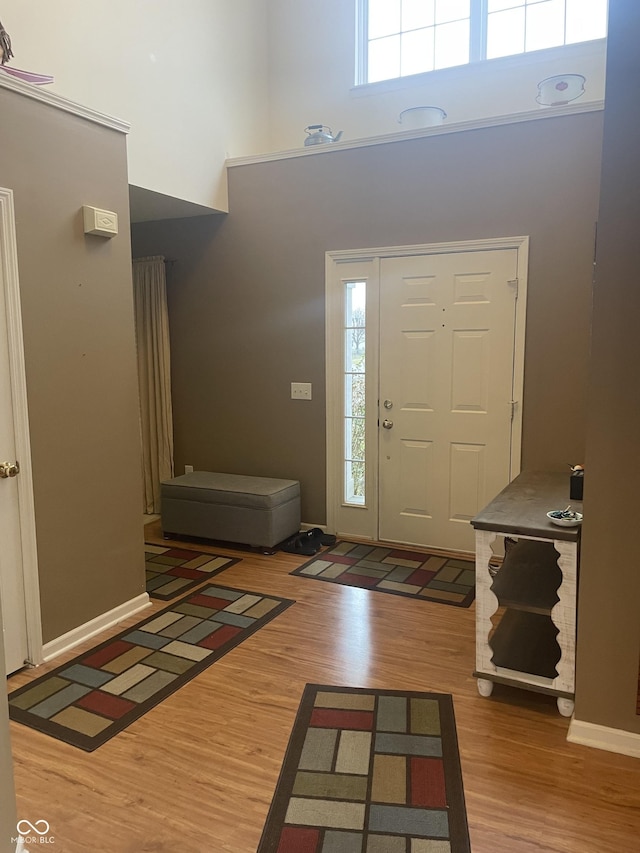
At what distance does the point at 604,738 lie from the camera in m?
2.27

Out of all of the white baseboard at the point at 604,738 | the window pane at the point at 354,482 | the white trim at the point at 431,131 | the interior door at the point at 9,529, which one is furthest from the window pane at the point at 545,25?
the white baseboard at the point at 604,738

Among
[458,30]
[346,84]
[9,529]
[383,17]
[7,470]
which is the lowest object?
[9,529]

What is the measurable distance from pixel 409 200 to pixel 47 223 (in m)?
2.33

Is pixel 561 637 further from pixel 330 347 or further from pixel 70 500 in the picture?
pixel 330 347

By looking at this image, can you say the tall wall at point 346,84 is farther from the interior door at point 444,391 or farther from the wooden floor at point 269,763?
the wooden floor at point 269,763

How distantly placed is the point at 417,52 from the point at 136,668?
4814mm

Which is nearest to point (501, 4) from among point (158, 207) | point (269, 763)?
point (158, 207)

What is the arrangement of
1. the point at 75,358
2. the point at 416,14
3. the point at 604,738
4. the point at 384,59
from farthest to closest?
1. the point at 384,59
2. the point at 416,14
3. the point at 75,358
4. the point at 604,738

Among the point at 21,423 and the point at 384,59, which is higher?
the point at 384,59

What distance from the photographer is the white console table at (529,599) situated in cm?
238

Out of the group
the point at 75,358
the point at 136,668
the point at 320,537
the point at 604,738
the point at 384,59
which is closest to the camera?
the point at 604,738

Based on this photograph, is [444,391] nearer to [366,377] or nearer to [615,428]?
[366,377]

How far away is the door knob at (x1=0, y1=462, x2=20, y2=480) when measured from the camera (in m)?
2.70

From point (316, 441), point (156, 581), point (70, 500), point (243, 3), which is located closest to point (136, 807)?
point (70, 500)
